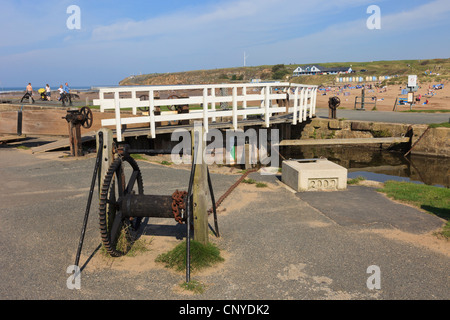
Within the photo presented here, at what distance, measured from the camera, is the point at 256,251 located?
523cm

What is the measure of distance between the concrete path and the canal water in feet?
18.1

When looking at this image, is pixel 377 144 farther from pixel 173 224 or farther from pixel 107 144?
pixel 107 144

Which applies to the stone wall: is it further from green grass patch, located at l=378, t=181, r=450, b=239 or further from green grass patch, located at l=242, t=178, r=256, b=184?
green grass patch, located at l=242, t=178, r=256, b=184

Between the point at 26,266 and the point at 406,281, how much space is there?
4.53 m

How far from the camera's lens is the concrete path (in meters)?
4.18

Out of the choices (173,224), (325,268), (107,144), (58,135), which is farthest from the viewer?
(58,135)

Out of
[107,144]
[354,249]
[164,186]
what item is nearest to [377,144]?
[164,186]

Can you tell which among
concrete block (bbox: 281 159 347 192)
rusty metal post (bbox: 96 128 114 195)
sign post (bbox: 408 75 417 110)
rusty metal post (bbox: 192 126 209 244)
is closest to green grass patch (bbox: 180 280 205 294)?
rusty metal post (bbox: 192 126 209 244)

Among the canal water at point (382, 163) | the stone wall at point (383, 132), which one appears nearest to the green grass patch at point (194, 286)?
the canal water at point (382, 163)

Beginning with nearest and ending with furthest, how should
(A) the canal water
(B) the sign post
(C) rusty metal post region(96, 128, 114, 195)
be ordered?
(C) rusty metal post region(96, 128, 114, 195) < (A) the canal water < (B) the sign post

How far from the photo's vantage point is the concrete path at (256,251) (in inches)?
165

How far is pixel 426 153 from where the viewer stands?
15.8 metres

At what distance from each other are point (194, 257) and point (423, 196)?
551 cm
